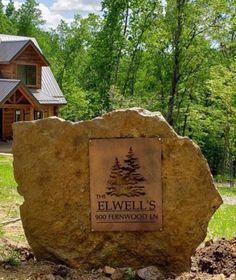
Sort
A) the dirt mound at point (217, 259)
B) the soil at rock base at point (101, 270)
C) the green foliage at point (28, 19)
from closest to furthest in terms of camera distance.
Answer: the soil at rock base at point (101, 270), the dirt mound at point (217, 259), the green foliage at point (28, 19)

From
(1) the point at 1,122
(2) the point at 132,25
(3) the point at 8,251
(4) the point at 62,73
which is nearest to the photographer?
(3) the point at 8,251

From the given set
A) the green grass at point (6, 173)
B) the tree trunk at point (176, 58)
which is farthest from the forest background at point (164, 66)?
the green grass at point (6, 173)

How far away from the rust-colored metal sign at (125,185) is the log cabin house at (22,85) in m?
22.3

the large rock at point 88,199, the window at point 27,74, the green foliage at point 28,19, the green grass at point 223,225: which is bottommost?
the green grass at point 223,225

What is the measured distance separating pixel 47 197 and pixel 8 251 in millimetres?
910

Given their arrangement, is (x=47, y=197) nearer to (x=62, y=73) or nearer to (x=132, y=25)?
(x=132, y=25)

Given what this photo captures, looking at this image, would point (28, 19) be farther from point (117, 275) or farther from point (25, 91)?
point (117, 275)

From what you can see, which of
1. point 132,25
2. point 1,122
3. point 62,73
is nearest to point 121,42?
point 132,25

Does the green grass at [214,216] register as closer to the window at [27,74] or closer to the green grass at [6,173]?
the green grass at [6,173]

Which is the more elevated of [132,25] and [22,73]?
[132,25]

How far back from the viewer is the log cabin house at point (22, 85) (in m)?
28.7

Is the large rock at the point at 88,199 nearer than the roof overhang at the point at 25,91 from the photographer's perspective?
Yes

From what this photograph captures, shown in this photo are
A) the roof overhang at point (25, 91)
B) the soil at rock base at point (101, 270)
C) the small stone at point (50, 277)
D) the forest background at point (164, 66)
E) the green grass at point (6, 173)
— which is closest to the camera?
the small stone at point (50, 277)

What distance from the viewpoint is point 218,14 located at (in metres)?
30.0
